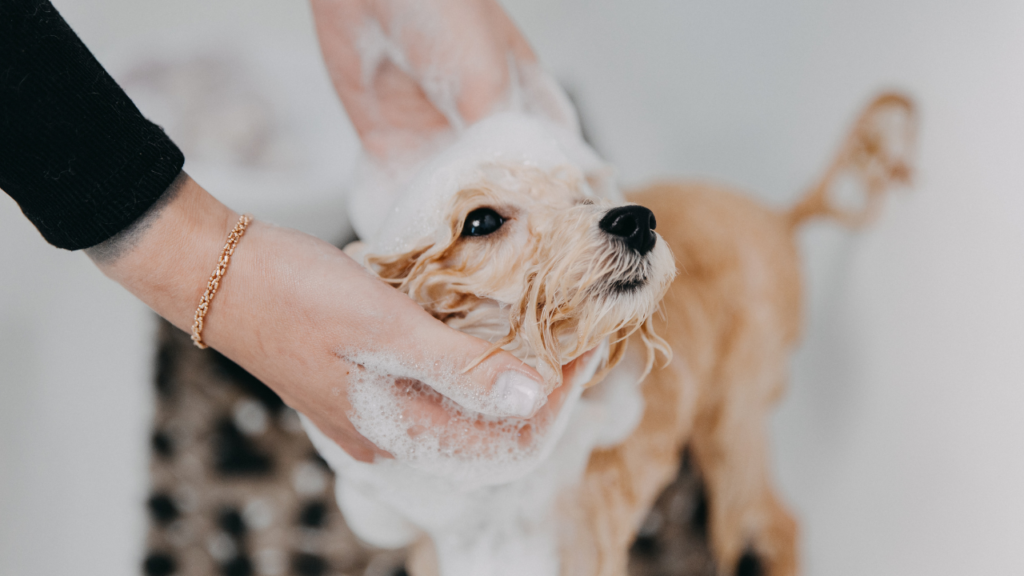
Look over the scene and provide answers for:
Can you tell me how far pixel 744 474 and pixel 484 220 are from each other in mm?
935

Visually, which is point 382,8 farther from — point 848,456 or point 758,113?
point 848,456

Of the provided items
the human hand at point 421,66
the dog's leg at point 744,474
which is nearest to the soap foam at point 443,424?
the human hand at point 421,66

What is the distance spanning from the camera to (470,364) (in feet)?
2.15

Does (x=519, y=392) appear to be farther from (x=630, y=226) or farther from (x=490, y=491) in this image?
(x=490, y=491)

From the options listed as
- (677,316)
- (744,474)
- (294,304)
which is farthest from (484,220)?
(744,474)

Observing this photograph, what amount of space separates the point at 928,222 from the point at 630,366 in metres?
0.78

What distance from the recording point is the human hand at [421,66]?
943mm

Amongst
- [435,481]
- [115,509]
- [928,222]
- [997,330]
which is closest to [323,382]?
[435,481]

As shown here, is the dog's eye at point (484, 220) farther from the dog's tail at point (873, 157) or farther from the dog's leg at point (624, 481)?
the dog's tail at point (873, 157)

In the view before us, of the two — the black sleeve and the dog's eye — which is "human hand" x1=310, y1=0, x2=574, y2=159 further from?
the black sleeve

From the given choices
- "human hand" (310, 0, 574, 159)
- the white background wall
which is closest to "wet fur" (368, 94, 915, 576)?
the white background wall

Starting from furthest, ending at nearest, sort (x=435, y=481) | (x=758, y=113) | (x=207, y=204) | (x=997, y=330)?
(x=758, y=113)
(x=997, y=330)
(x=435, y=481)
(x=207, y=204)

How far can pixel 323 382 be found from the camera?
72 cm

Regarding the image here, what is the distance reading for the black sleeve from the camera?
59 cm
